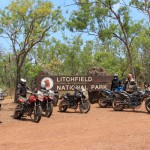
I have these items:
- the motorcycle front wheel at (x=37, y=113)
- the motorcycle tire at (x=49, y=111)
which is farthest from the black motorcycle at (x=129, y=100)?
the motorcycle front wheel at (x=37, y=113)

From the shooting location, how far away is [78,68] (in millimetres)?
45344

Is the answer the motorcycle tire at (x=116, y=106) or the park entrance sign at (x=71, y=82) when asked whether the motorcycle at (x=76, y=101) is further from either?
the park entrance sign at (x=71, y=82)

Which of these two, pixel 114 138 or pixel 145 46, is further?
pixel 145 46

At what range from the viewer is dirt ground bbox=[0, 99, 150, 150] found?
8.38 m

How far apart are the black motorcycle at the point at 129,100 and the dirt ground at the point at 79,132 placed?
40 cm

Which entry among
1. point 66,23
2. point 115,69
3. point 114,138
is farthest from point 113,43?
point 114,138

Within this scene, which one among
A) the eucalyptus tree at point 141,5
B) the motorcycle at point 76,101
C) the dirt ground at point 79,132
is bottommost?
the dirt ground at point 79,132

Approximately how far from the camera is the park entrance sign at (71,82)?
19.2m

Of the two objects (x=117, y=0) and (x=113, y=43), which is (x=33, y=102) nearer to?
(x=117, y=0)

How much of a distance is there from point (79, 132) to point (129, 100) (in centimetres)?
544

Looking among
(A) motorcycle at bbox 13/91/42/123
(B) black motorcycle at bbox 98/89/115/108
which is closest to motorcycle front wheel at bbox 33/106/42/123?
(A) motorcycle at bbox 13/91/42/123

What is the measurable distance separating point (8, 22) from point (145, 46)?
22981 mm

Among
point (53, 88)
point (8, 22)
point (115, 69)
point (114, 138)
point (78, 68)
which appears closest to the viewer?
point (114, 138)

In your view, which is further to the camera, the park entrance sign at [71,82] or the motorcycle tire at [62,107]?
the park entrance sign at [71,82]
